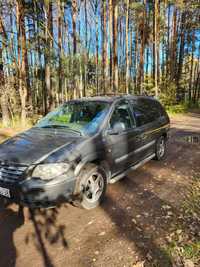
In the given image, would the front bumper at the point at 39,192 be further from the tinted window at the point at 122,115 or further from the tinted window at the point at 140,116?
the tinted window at the point at 140,116

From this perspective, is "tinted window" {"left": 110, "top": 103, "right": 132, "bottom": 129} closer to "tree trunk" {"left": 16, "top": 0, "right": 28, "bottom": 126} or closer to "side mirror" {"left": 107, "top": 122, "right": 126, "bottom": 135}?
"side mirror" {"left": 107, "top": 122, "right": 126, "bottom": 135}

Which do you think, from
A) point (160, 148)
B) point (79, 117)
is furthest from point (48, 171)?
point (160, 148)

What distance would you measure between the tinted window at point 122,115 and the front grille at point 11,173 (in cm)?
177

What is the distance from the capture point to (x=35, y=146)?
323cm

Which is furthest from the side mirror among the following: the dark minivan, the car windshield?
the car windshield

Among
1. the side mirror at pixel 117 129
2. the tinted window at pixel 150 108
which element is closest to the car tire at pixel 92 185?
the side mirror at pixel 117 129

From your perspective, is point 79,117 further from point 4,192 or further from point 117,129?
point 4,192

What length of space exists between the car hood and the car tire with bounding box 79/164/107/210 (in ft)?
1.78

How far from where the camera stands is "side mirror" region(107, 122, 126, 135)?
12.1 feet

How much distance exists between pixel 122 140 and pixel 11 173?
2.03 metres

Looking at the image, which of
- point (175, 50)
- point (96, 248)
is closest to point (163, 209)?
point (96, 248)

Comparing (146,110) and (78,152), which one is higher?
(146,110)

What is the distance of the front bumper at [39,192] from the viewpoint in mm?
2758

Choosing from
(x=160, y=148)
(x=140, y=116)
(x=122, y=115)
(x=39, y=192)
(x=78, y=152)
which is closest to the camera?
(x=39, y=192)
